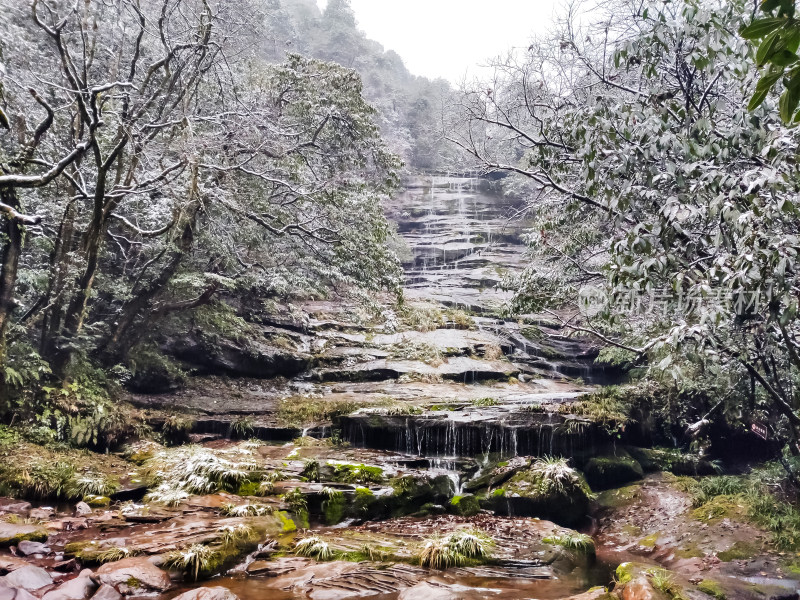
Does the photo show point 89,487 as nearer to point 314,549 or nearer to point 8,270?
point 314,549

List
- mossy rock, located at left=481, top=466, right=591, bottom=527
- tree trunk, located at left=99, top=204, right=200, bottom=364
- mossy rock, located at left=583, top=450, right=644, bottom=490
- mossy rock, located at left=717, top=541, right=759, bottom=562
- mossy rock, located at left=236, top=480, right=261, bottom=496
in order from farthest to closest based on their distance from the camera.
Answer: tree trunk, located at left=99, top=204, right=200, bottom=364, mossy rock, located at left=583, top=450, right=644, bottom=490, mossy rock, located at left=481, top=466, right=591, bottom=527, mossy rock, located at left=236, top=480, right=261, bottom=496, mossy rock, located at left=717, top=541, right=759, bottom=562

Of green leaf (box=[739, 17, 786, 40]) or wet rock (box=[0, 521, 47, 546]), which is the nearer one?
green leaf (box=[739, 17, 786, 40])

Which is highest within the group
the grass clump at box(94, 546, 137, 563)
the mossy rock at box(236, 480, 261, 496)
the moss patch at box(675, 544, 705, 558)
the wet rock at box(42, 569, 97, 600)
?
the wet rock at box(42, 569, 97, 600)

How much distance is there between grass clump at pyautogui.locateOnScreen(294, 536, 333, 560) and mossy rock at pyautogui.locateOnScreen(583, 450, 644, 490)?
21.8ft

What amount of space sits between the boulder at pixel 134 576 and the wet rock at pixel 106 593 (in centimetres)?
6

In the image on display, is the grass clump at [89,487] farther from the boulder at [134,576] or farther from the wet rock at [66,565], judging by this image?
the boulder at [134,576]

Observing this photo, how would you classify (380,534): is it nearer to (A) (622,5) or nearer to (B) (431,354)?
(A) (622,5)

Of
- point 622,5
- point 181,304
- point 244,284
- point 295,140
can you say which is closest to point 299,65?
point 295,140

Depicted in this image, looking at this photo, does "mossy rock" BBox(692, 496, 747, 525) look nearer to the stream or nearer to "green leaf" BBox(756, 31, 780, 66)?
the stream

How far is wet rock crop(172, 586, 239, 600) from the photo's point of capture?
171 inches

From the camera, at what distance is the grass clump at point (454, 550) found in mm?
5824

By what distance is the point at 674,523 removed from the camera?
8109 millimetres

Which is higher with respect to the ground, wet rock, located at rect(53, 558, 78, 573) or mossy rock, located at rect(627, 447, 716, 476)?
wet rock, located at rect(53, 558, 78, 573)

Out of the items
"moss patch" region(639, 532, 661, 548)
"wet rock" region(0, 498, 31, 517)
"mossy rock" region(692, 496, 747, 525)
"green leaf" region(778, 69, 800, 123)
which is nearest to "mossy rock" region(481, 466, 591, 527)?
"moss patch" region(639, 532, 661, 548)
